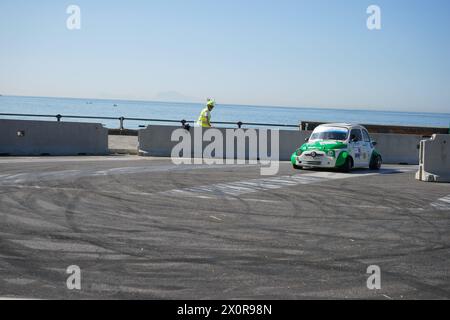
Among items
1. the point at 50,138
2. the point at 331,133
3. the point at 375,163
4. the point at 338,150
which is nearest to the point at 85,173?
the point at 50,138

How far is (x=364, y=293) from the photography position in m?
6.04

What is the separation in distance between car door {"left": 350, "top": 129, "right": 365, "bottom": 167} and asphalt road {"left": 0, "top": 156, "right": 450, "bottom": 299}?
4.35 m

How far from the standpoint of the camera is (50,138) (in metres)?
22.5

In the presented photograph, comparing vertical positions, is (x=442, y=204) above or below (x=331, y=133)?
below

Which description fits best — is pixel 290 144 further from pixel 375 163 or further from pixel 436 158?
pixel 436 158

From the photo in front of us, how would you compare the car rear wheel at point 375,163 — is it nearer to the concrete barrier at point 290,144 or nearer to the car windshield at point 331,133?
the car windshield at point 331,133

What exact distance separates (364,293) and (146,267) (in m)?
2.38

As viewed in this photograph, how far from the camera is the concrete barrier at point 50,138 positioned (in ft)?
71.5

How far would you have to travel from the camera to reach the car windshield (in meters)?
19.2

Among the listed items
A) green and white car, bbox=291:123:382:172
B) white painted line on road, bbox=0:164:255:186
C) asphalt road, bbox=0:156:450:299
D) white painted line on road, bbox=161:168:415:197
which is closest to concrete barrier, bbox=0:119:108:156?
white painted line on road, bbox=0:164:255:186

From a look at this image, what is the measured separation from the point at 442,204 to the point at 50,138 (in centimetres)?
1508

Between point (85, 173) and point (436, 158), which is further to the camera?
point (436, 158)
